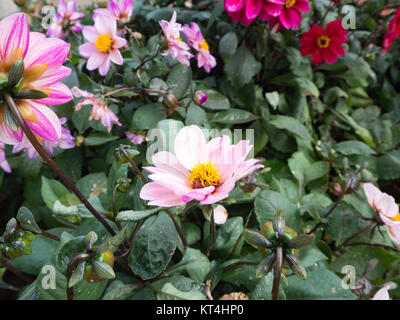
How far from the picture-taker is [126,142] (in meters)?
0.63

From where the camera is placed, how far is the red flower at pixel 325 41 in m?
0.76

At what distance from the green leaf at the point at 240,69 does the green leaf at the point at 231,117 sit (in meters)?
0.08

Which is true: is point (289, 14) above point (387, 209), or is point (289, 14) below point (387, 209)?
above

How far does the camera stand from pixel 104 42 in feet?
1.99

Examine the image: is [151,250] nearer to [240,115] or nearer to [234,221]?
[234,221]

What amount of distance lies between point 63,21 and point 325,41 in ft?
1.95

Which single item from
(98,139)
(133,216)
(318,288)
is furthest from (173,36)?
(318,288)

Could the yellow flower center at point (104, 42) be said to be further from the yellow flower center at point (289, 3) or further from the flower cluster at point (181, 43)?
the yellow flower center at point (289, 3)

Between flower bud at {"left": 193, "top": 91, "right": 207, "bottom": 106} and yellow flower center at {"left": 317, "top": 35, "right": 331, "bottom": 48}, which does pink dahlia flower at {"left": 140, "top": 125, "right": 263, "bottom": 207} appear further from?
yellow flower center at {"left": 317, "top": 35, "right": 331, "bottom": 48}

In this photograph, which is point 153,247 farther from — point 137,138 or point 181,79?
point 181,79

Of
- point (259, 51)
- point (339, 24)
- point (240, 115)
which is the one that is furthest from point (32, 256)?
point (339, 24)

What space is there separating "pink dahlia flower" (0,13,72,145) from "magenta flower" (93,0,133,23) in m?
0.33

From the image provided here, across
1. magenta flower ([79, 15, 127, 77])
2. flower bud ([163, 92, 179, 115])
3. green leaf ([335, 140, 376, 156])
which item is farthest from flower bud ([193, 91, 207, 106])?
green leaf ([335, 140, 376, 156])

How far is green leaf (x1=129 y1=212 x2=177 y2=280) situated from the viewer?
→ 0.42 metres
